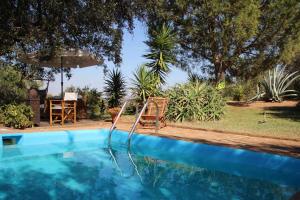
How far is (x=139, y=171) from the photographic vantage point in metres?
7.45

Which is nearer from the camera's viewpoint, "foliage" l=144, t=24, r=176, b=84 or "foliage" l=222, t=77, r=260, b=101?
"foliage" l=144, t=24, r=176, b=84

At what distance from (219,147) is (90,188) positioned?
9.96ft

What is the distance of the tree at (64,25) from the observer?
1123 cm

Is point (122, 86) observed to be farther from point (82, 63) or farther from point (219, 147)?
point (219, 147)

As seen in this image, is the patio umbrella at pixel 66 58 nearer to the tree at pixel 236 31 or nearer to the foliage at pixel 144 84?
the foliage at pixel 144 84

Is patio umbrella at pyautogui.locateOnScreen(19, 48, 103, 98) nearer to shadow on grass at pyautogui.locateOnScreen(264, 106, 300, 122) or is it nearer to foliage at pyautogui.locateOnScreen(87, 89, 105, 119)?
foliage at pyautogui.locateOnScreen(87, 89, 105, 119)

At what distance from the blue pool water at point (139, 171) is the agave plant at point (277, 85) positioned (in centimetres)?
898

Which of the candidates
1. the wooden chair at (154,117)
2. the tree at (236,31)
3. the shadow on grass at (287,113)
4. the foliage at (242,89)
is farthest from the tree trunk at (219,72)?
the wooden chair at (154,117)

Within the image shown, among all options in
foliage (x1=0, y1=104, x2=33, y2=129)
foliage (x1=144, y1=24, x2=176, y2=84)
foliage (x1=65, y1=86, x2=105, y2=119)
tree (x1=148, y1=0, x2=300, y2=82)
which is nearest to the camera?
foliage (x1=0, y1=104, x2=33, y2=129)

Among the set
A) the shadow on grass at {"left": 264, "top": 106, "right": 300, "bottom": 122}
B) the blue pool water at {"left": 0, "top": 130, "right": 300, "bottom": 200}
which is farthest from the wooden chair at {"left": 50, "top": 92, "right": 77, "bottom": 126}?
the shadow on grass at {"left": 264, "top": 106, "right": 300, "bottom": 122}

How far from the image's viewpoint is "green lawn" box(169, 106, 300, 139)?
970cm

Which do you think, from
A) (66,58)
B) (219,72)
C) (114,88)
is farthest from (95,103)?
(219,72)

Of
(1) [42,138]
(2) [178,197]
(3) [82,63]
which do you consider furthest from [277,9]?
(2) [178,197]

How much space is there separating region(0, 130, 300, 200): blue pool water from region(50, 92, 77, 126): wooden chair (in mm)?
1933
